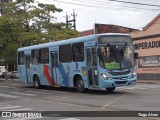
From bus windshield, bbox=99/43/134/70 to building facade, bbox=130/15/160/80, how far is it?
17.0 metres

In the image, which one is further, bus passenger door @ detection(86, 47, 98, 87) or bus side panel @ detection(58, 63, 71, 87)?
bus side panel @ detection(58, 63, 71, 87)

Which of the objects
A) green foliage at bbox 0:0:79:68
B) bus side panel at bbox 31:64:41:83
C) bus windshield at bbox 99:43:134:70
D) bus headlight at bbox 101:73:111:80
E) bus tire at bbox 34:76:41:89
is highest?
green foliage at bbox 0:0:79:68

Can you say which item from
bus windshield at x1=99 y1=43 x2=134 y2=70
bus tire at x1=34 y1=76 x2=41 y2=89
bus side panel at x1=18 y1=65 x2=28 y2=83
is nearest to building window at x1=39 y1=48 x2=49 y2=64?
bus tire at x1=34 y1=76 x2=41 y2=89

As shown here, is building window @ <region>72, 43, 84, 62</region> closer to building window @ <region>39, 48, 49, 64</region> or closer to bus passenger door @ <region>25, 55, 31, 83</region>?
building window @ <region>39, 48, 49, 64</region>

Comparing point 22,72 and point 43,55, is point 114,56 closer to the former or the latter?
point 43,55

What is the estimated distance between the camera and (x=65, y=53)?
24.2 metres

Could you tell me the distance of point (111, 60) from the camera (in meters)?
20.8

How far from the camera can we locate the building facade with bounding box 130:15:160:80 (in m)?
38.0

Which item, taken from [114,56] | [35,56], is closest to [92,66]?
[114,56]

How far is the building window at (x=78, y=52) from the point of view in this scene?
22.4 meters

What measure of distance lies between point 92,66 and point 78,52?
1750 mm

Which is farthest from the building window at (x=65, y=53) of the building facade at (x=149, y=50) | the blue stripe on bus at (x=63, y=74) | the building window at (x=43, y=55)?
the building facade at (x=149, y=50)

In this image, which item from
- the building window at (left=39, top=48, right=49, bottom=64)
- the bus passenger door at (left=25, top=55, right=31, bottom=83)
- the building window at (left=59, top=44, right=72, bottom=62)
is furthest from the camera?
the bus passenger door at (left=25, top=55, right=31, bottom=83)

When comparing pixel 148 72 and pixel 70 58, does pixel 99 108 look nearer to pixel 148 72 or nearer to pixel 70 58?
pixel 70 58
